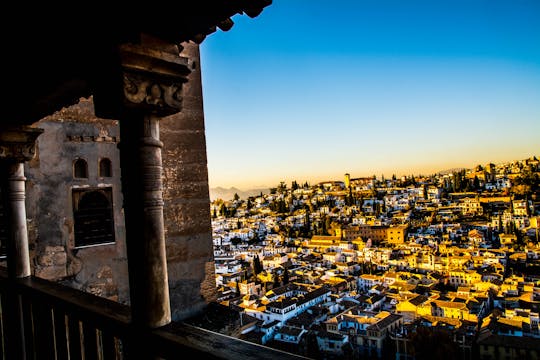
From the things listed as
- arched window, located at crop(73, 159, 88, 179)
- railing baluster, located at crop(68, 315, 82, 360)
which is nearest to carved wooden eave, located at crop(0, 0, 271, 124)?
railing baluster, located at crop(68, 315, 82, 360)

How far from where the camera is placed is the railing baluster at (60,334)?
2141mm

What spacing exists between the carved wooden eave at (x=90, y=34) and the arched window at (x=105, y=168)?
10.1 feet

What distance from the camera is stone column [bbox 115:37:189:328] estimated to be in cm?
166

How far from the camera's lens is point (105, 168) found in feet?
18.2

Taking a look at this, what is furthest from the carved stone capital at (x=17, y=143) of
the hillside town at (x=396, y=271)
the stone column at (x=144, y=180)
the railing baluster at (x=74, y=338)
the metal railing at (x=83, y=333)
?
the hillside town at (x=396, y=271)

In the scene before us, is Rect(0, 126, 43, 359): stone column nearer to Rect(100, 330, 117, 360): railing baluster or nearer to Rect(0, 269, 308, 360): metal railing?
Rect(0, 269, 308, 360): metal railing

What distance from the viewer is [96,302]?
6.58ft

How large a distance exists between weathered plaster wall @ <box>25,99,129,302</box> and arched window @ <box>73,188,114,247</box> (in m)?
0.07

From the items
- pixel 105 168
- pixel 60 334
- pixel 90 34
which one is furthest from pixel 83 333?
pixel 105 168

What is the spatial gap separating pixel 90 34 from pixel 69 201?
3898mm

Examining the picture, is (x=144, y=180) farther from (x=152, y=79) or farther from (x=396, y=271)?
(x=396, y=271)

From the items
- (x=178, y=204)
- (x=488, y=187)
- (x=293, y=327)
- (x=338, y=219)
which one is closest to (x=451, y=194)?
(x=488, y=187)

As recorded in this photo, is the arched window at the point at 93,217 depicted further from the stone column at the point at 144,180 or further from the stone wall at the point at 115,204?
the stone column at the point at 144,180

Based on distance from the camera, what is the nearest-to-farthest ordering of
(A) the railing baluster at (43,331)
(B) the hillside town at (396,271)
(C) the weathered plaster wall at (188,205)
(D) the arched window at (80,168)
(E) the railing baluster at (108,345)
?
(E) the railing baluster at (108,345) < (A) the railing baluster at (43,331) < (D) the arched window at (80,168) < (C) the weathered plaster wall at (188,205) < (B) the hillside town at (396,271)
